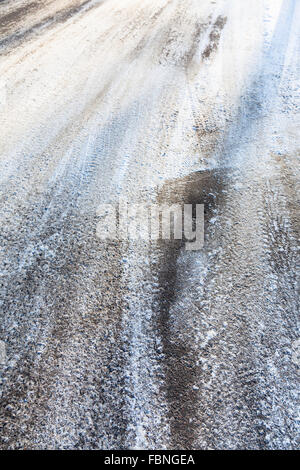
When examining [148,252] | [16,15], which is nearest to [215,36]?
[16,15]

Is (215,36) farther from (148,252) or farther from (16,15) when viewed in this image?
(148,252)

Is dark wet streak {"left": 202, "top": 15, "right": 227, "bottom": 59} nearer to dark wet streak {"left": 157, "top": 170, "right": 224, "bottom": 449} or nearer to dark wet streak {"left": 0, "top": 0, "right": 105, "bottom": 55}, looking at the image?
dark wet streak {"left": 0, "top": 0, "right": 105, "bottom": 55}

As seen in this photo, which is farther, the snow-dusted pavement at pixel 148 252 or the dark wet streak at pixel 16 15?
the dark wet streak at pixel 16 15

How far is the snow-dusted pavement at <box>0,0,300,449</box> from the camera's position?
1.74m

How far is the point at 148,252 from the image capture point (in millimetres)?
2424

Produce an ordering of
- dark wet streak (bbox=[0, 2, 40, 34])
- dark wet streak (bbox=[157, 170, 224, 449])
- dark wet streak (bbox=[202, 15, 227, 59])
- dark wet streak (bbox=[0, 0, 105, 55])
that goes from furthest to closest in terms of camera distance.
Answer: dark wet streak (bbox=[0, 2, 40, 34])
dark wet streak (bbox=[0, 0, 105, 55])
dark wet streak (bbox=[202, 15, 227, 59])
dark wet streak (bbox=[157, 170, 224, 449])

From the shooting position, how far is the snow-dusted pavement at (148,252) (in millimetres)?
1744

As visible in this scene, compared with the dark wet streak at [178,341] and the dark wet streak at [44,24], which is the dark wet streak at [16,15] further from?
the dark wet streak at [178,341]

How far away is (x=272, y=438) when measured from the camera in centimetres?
167

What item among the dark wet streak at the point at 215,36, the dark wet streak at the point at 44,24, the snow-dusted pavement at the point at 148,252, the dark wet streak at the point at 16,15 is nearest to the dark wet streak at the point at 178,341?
the snow-dusted pavement at the point at 148,252

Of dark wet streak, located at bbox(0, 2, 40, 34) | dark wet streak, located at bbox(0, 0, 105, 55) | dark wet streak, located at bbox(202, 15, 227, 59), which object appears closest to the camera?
dark wet streak, located at bbox(202, 15, 227, 59)

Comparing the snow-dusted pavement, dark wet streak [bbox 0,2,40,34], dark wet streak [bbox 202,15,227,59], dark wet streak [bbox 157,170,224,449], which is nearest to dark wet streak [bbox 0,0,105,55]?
the snow-dusted pavement

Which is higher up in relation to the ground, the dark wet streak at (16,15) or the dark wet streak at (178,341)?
the dark wet streak at (16,15)
